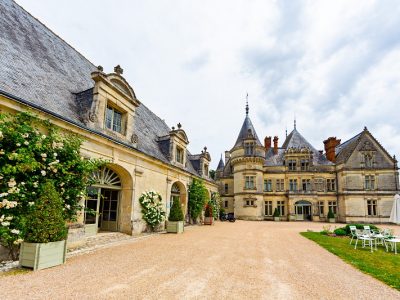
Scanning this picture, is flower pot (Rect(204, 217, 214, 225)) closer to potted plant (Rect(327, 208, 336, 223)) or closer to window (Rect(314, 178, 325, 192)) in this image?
potted plant (Rect(327, 208, 336, 223))

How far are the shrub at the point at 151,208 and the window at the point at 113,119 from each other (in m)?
3.29

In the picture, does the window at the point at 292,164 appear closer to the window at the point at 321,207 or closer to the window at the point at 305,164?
the window at the point at 305,164

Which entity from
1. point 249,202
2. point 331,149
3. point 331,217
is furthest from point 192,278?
point 331,149

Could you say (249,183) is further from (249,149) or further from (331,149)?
(331,149)

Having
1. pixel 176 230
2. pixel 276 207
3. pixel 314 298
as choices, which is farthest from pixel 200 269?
pixel 276 207

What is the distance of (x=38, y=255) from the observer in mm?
5102

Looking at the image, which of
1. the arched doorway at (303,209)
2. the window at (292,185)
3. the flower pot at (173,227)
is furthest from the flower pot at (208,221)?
the window at (292,185)

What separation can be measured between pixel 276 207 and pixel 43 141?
27130 millimetres

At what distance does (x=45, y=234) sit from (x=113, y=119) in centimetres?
615

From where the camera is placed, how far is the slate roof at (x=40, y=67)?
6.98 metres

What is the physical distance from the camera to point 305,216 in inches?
1115

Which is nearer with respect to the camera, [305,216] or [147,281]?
[147,281]

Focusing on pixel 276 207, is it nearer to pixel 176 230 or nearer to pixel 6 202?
pixel 176 230

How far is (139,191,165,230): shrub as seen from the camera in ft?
37.1
